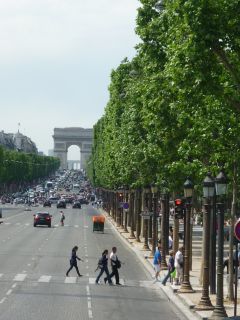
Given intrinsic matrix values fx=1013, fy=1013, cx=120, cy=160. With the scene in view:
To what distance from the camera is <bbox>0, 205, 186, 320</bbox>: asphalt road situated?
3125 cm

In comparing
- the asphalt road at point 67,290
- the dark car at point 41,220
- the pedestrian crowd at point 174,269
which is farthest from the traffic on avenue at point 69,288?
the dark car at point 41,220

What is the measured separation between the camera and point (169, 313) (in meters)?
32.4

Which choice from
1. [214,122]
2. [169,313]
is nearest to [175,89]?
[214,122]

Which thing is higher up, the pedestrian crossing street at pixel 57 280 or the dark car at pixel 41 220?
the dark car at pixel 41 220

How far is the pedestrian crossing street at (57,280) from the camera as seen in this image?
41853 millimetres

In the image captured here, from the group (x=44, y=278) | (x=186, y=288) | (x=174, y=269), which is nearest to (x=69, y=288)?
(x=44, y=278)

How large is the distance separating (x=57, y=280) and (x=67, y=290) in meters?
3.96

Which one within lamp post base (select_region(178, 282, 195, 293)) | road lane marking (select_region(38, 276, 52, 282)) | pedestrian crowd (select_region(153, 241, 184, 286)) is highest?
pedestrian crowd (select_region(153, 241, 184, 286))

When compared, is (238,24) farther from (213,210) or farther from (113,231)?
(113,231)

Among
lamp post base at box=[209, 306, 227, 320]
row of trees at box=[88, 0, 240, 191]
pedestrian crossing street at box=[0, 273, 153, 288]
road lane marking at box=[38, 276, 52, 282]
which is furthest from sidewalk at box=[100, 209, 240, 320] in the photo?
road lane marking at box=[38, 276, 52, 282]

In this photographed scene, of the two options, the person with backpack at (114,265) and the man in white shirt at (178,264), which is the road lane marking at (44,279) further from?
the man in white shirt at (178,264)

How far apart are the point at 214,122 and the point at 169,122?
9.08 meters

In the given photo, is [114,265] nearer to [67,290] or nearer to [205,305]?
[67,290]

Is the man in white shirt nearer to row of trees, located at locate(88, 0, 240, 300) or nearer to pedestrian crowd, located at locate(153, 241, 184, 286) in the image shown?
pedestrian crowd, located at locate(153, 241, 184, 286)
